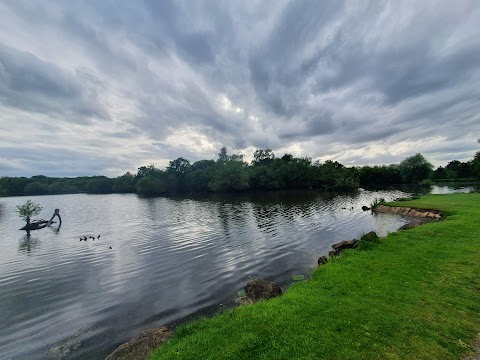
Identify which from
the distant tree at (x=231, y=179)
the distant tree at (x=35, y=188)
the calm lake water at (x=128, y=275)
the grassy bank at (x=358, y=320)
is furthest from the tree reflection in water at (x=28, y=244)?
the distant tree at (x=35, y=188)

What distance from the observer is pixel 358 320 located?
23.1 feet

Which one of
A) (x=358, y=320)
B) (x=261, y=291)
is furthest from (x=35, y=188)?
(x=358, y=320)

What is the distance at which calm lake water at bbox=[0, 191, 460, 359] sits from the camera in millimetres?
10664

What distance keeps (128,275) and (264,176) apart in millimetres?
99213

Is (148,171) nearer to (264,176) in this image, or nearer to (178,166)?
(178,166)

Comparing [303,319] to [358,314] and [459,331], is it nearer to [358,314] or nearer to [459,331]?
[358,314]

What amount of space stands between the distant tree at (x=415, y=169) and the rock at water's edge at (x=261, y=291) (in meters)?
146

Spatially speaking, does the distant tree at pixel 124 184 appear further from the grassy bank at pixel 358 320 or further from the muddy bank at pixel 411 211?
the grassy bank at pixel 358 320

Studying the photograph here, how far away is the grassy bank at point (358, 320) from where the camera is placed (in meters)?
5.95

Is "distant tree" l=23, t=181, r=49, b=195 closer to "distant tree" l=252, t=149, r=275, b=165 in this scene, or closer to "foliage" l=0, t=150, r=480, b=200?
"foliage" l=0, t=150, r=480, b=200

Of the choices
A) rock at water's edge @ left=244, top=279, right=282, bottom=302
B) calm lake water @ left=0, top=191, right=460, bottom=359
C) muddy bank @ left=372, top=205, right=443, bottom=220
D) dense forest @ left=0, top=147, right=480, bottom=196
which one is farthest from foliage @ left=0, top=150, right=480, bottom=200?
rock at water's edge @ left=244, top=279, right=282, bottom=302

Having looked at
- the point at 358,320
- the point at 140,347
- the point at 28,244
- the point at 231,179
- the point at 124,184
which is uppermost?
the point at 124,184

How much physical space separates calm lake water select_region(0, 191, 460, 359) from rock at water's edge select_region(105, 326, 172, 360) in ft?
6.32

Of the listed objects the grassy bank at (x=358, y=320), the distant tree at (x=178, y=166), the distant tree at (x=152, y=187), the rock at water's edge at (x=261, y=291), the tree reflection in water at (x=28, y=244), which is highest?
the distant tree at (x=178, y=166)
